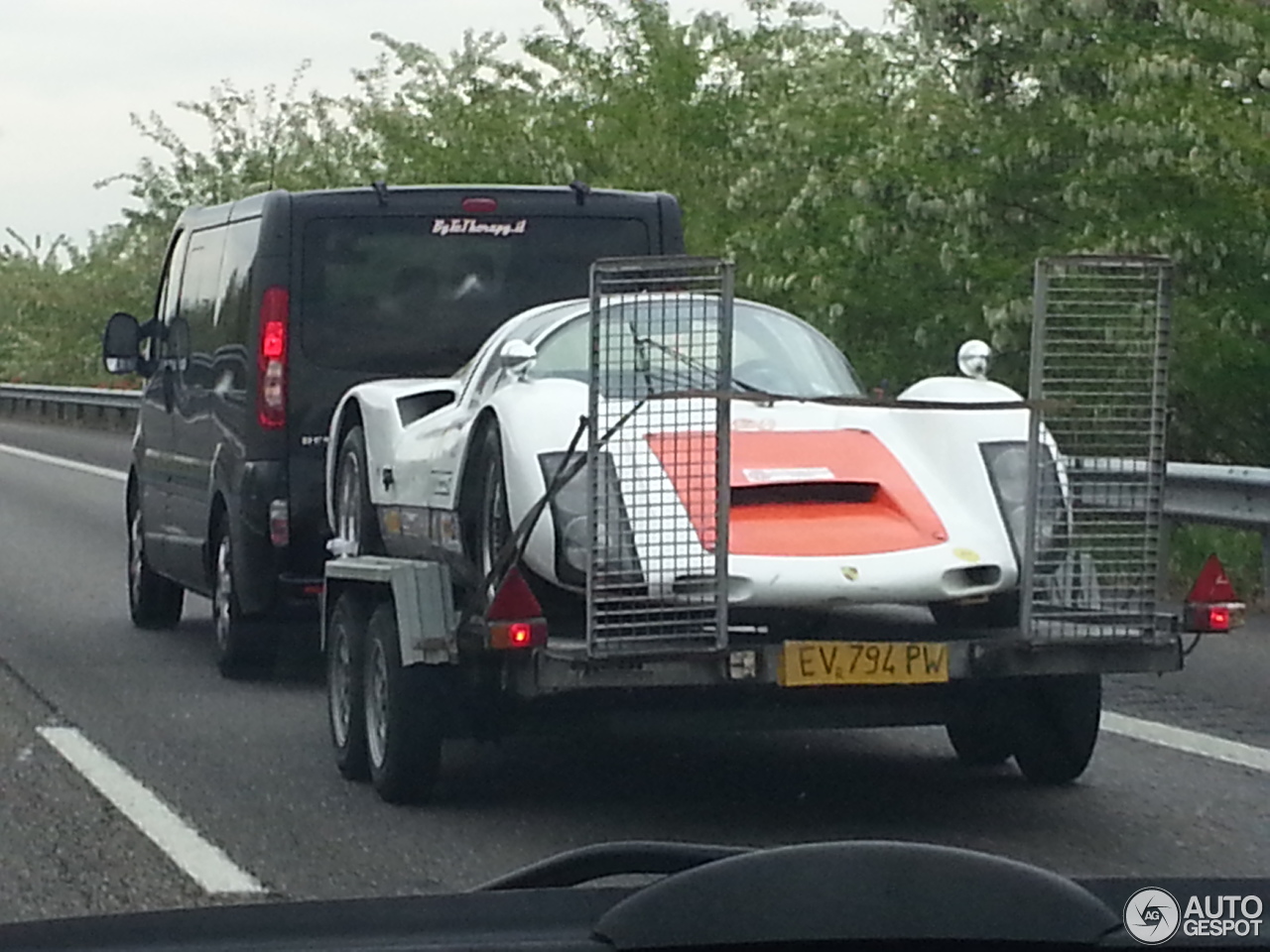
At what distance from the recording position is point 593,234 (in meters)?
11.5

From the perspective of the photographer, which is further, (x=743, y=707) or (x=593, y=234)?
(x=593, y=234)

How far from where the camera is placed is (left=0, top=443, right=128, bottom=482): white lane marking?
2920 centimetres

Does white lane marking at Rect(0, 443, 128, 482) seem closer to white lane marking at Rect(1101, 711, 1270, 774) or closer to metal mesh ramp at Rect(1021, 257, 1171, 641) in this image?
white lane marking at Rect(1101, 711, 1270, 774)

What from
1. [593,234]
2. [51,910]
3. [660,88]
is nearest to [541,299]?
[593,234]

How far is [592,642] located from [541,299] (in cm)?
436

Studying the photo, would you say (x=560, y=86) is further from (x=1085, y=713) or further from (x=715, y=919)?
(x=715, y=919)

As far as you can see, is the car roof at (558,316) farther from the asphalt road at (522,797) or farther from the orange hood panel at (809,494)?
the asphalt road at (522,797)

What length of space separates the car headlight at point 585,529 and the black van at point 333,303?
375 centimetres

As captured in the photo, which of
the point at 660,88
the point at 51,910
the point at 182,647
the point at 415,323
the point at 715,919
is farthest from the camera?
the point at 660,88

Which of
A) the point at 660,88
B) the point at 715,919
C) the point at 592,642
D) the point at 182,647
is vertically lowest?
the point at 182,647

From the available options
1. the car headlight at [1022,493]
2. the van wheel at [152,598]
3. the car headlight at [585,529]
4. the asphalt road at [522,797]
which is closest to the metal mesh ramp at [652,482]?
the car headlight at [585,529]

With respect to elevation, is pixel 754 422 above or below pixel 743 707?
above

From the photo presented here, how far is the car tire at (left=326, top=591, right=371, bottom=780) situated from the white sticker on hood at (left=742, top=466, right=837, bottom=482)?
171 cm

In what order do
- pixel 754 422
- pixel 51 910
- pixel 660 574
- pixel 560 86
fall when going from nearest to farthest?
pixel 51 910 → pixel 660 574 → pixel 754 422 → pixel 560 86
